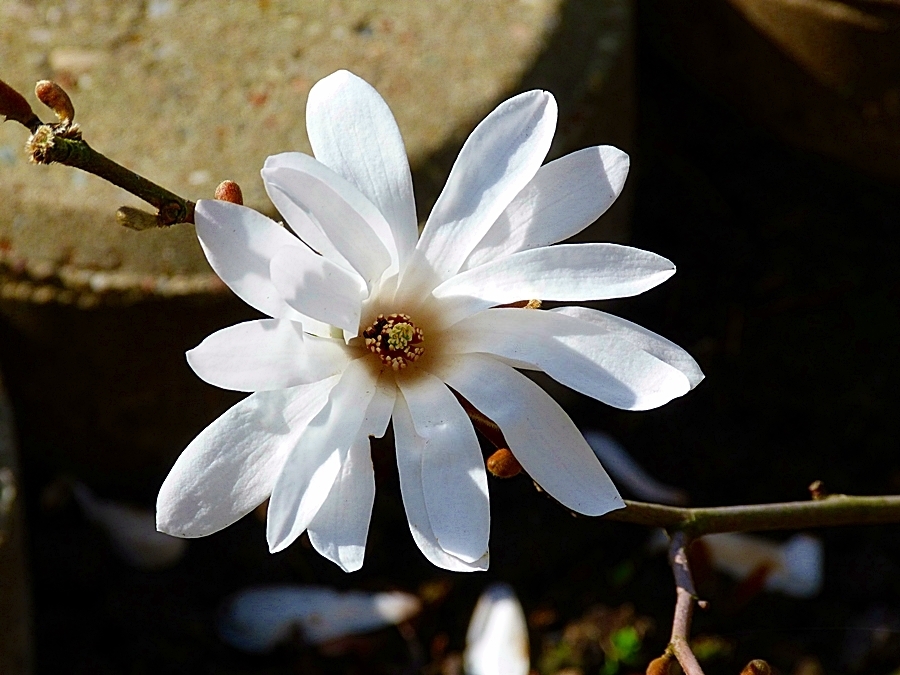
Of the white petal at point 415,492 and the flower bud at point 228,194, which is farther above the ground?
the flower bud at point 228,194

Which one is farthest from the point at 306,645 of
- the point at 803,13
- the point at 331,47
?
the point at 803,13

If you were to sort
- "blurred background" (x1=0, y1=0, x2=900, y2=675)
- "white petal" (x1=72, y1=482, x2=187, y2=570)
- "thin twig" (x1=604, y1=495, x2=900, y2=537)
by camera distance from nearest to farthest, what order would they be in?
"thin twig" (x1=604, y1=495, x2=900, y2=537)
"blurred background" (x1=0, y1=0, x2=900, y2=675)
"white petal" (x1=72, y1=482, x2=187, y2=570)

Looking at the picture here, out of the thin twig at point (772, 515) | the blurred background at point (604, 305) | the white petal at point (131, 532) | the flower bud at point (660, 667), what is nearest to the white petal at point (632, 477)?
the blurred background at point (604, 305)

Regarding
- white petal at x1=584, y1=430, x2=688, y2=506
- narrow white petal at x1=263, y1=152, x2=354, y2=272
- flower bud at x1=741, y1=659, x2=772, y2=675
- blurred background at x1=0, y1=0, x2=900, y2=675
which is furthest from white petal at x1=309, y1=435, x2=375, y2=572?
white petal at x1=584, y1=430, x2=688, y2=506

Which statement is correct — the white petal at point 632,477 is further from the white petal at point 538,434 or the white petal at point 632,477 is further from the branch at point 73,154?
the branch at point 73,154

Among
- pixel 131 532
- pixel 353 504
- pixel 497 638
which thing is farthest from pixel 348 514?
pixel 131 532

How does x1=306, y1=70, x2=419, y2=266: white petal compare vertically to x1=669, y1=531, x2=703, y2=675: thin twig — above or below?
above

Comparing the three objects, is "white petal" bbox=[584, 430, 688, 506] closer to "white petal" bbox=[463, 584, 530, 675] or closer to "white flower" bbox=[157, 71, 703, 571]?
"white petal" bbox=[463, 584, 530, 675]
